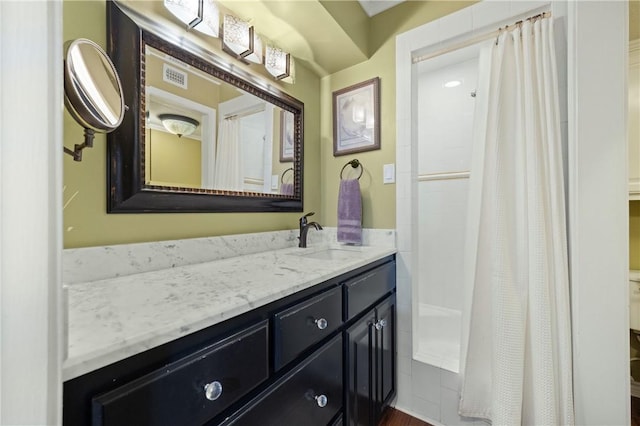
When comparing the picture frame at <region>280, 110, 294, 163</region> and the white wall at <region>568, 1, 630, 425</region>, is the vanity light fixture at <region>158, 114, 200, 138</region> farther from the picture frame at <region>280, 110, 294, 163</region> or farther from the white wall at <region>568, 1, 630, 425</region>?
the white wall at <region>568, 1, 630, 425</region>

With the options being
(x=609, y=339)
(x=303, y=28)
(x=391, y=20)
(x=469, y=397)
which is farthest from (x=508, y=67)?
(x=469, y=397)

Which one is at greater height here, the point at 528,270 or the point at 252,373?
the point at 528,270

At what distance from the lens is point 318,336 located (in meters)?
0.86

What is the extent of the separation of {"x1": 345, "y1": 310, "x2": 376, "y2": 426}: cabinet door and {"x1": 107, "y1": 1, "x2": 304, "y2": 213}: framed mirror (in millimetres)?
774

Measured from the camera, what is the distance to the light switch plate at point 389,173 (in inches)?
62.3

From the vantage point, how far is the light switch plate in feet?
5.19

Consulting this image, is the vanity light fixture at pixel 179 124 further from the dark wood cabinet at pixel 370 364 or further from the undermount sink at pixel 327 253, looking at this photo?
the dark wood cabinet at pixel 370 364

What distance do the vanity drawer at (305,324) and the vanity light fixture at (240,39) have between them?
119cm

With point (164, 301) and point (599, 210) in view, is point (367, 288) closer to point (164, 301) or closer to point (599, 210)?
point (164, 301)

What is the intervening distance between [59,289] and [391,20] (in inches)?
76.7

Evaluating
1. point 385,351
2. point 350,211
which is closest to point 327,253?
point 350,211

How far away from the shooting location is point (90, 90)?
2.40 ft

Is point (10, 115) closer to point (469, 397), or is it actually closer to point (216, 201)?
point (216, 201)

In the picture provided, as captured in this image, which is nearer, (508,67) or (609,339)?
(609,339)
